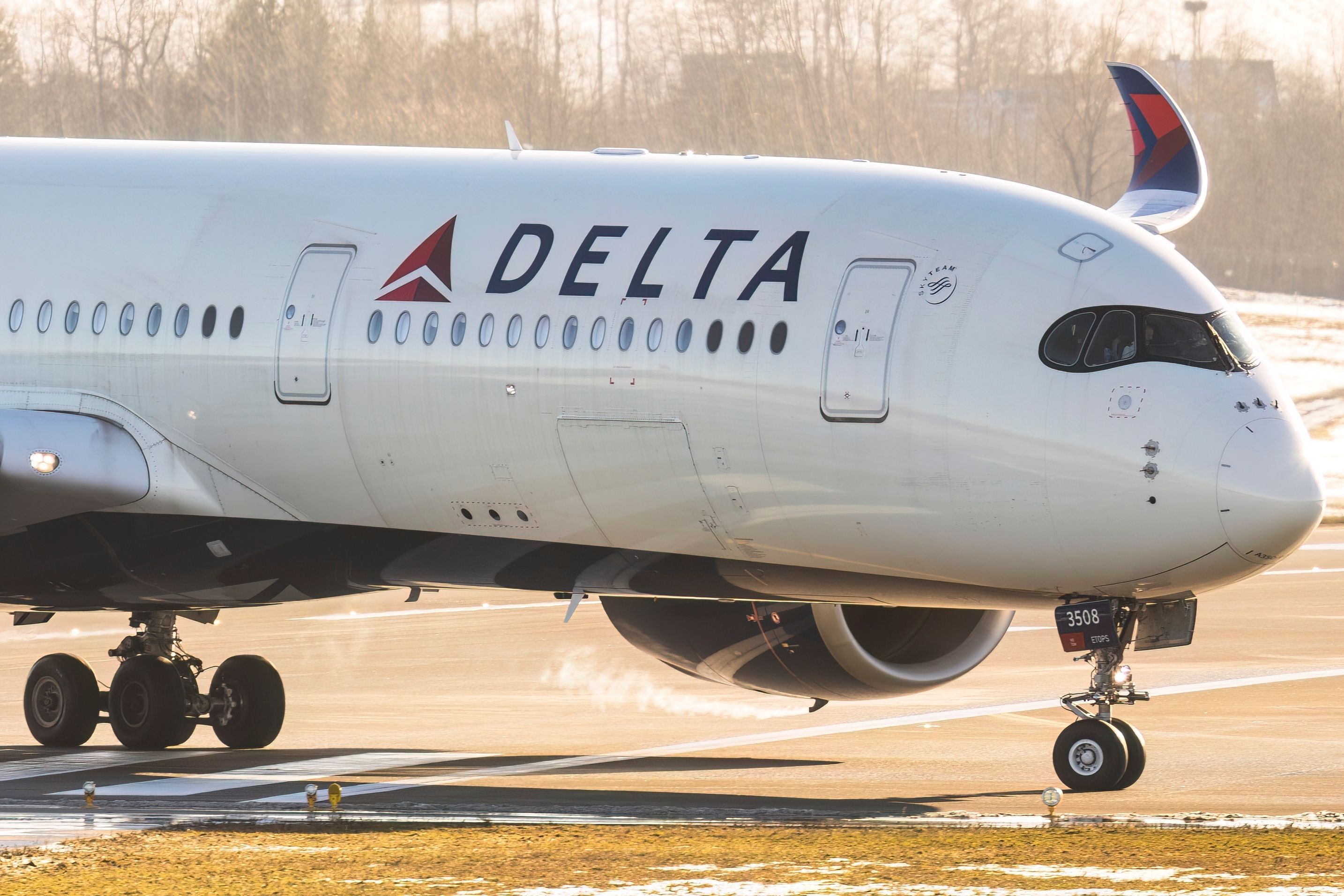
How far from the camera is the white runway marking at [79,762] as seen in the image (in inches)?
719

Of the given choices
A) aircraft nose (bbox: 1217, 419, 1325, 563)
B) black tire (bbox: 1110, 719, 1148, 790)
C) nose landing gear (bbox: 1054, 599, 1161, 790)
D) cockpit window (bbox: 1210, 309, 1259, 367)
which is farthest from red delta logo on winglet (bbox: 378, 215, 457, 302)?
aircraft nose (bbox: 1217, 419, 1325, 563)

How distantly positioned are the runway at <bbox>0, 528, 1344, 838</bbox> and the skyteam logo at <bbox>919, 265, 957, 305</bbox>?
337 cm

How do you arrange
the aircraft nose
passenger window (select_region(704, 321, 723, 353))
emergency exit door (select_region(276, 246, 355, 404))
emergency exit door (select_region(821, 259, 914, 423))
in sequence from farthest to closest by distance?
emergency exit door (select_region(276, 246, 355, 404)) → passenger window (select_region(704, 321, 723, 353)) → emergency exit door (select_region(821, 259, 914, 423)) → the aircraft nose

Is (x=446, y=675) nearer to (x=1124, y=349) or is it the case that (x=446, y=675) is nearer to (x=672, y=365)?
(x=672, y=365)

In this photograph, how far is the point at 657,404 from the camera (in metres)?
15.5

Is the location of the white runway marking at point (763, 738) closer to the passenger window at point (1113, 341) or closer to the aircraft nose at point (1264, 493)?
the passenger window at point (1113, 341)

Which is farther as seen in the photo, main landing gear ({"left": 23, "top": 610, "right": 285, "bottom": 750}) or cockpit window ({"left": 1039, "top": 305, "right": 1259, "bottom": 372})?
main landing gear ({"left": 23, "top": 610, "right": 285, "bottom": 750})

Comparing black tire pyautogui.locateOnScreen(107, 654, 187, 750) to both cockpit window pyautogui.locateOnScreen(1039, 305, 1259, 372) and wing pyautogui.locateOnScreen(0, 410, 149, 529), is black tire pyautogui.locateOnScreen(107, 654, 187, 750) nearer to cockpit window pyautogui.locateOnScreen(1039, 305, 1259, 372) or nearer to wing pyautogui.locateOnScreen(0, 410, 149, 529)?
wing pyautogui.locateOnScreen(0, 410, 149, 529)

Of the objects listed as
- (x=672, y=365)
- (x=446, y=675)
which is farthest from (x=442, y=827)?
(x=446, y=675)

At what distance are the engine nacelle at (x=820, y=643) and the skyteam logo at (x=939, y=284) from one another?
3.16 m

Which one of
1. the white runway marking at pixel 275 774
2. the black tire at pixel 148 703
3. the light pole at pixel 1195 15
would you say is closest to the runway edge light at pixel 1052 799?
the white runway marking at pixel 275 774

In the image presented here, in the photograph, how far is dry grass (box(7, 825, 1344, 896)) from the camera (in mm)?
11672

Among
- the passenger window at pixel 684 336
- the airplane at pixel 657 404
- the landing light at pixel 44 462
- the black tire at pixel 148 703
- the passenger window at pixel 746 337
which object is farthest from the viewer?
the black tire at pixel 148 703

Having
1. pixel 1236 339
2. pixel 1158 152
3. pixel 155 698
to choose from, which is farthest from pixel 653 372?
pixel 155 698
